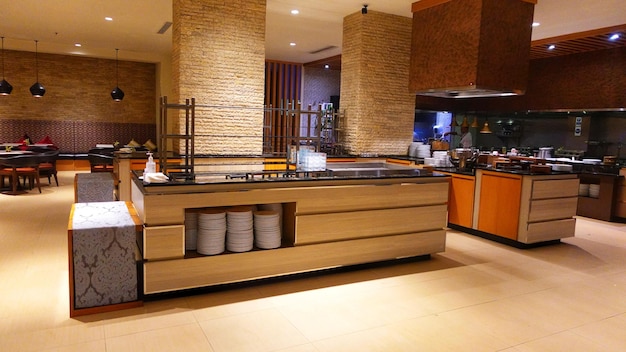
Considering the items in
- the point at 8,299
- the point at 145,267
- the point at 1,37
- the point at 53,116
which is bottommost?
the point at 8,299

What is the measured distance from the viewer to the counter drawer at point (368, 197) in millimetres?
4008

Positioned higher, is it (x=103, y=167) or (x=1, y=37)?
(x=1, y=37)

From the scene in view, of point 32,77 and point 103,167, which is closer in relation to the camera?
point 103,167

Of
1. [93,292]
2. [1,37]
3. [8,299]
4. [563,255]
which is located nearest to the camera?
[93,292]

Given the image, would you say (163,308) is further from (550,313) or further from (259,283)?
(550,313)

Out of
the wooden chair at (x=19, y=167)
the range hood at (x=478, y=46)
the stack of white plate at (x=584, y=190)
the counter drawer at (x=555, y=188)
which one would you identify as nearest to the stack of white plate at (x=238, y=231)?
the counter drawer at (x=555, y=188)

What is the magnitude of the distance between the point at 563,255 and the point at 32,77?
48.5 ft

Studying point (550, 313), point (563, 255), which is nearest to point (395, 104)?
point (563, 255)

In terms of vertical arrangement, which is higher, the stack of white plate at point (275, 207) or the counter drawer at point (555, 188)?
the counter drawer at point (555, 188)

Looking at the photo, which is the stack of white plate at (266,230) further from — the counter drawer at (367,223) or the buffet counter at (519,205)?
the buffet counter at (519,205)

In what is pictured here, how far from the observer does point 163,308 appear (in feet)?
11.2

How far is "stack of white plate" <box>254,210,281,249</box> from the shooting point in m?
3.88

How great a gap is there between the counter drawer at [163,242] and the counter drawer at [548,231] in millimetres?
4371

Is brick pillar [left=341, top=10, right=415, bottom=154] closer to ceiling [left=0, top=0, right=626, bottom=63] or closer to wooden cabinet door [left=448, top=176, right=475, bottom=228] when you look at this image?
ceiling [left=0, top=0, right=626, bottom=63]
